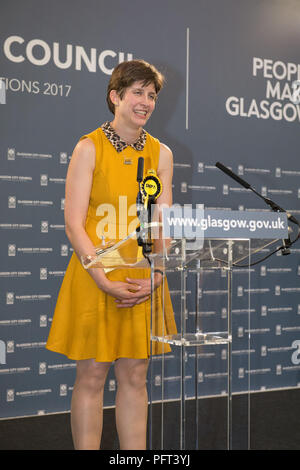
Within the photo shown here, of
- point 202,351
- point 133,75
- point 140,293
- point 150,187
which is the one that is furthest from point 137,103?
point 202,351

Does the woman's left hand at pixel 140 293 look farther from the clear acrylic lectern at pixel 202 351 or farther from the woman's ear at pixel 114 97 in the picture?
the woman's ear at pixel 114 97

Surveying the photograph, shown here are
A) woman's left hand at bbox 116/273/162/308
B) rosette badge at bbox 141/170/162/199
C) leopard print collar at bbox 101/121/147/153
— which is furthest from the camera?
leopard print collar at bbox 101/121/147/153

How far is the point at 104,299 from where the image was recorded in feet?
6.98

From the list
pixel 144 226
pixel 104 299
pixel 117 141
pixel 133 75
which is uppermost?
pixel 133 75

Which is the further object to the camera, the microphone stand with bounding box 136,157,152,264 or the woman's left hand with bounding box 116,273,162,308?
the woman's left hand with bounding box 116,273,162,308

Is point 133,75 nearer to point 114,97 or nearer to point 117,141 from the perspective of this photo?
point 114,97

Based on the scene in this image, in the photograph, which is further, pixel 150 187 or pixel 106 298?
pixel 106 298

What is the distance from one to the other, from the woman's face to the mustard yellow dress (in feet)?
0.35

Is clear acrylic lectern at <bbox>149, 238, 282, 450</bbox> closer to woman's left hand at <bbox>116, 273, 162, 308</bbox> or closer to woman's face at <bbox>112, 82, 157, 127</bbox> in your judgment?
woman's left hand at <bbox>116, 273, 162, 308</bbox>

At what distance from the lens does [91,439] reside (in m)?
2.13

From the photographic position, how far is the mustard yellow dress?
2.11 m

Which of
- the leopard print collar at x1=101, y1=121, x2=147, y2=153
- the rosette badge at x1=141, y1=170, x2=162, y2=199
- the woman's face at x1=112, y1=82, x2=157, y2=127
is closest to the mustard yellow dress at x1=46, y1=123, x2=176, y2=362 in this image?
the leopard print collar at x1=101, y1=121, x2=147, y2=153
